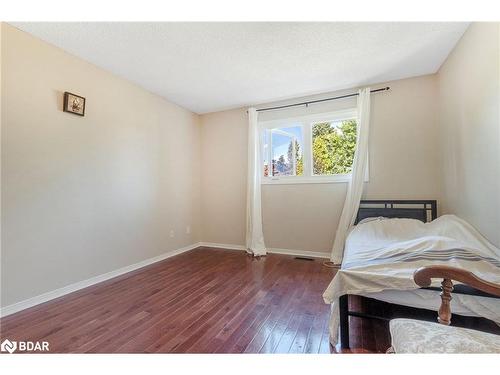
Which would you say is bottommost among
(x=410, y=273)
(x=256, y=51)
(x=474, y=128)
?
(x=410, y=273)

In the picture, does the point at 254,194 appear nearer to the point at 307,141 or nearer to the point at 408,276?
the point at 307,141

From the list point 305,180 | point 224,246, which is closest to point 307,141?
point 305,180

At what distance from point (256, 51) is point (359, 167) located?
190 cm

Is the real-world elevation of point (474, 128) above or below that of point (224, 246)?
above

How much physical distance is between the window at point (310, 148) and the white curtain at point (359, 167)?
22 centimetres

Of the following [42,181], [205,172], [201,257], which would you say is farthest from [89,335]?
[205,172]

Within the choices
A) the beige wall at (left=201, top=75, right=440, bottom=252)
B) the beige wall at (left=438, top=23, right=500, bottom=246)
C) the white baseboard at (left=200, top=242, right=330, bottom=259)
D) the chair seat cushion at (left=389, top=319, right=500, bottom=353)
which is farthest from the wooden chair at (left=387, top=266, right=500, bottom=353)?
the white baseboard at (left=200, top=242, right=330, bottom=259)

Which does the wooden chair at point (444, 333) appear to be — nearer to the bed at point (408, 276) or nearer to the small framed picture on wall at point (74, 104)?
the bed at point (408, 276)

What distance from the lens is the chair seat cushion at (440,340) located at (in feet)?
2.83

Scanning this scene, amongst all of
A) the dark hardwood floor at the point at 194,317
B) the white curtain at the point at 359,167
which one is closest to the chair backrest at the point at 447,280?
the dark hardwood floor at the point at 194,317

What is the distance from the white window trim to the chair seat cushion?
246cm

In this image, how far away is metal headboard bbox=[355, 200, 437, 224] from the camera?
9.33 feet

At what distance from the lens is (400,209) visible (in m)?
2.96

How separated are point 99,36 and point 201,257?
286 cm
